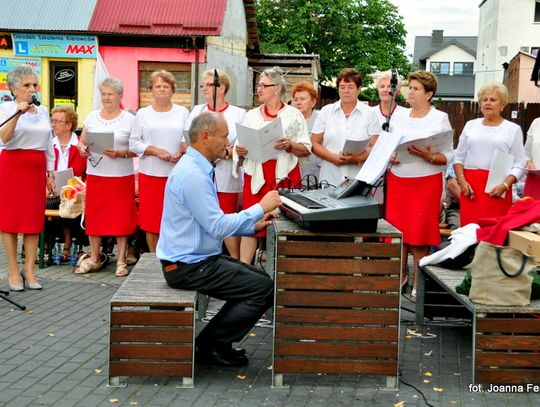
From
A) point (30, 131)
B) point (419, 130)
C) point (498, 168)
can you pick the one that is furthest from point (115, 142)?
point (498, 168)

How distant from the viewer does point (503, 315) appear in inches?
222

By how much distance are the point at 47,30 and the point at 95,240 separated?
16917 millimetres

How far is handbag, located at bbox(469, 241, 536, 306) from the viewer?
554 cm

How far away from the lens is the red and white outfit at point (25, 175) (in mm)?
8547

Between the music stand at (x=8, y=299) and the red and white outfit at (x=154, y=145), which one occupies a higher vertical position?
the red and white outfit at (x=154, y=145)

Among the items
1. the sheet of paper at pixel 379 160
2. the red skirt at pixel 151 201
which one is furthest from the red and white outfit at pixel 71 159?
the sheet of paper at pixel 379 160

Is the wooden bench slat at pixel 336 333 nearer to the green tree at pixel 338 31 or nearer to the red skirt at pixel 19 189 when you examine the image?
the red skirt at pixel 19 189

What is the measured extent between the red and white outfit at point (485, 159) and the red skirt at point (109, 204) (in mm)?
3736

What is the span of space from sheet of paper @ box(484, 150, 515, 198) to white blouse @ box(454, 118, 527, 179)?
0.12 metres

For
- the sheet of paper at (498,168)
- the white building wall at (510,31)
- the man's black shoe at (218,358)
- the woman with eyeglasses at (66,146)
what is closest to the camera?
the man's black shoe at (218,358)

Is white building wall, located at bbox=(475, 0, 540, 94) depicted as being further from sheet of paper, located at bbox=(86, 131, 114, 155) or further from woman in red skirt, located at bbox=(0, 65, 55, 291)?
woman in red skirt, located at bbox=(0, 65, 55, 291)

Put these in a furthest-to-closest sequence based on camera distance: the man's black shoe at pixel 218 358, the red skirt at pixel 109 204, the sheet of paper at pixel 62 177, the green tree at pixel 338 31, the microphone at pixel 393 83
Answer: the green tree at pixel 338 31 < the sheet of paper at pixel 62 177 < the red skirt at pixel 109 204 < the microphone at pixel 393 83 < the man's black shoe at pixel 218 358

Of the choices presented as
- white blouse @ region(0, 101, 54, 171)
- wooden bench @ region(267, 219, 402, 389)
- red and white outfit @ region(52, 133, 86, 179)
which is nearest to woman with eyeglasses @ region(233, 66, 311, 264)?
white blouse @ region(0, 101, 54, 171)

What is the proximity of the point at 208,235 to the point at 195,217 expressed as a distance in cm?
21
